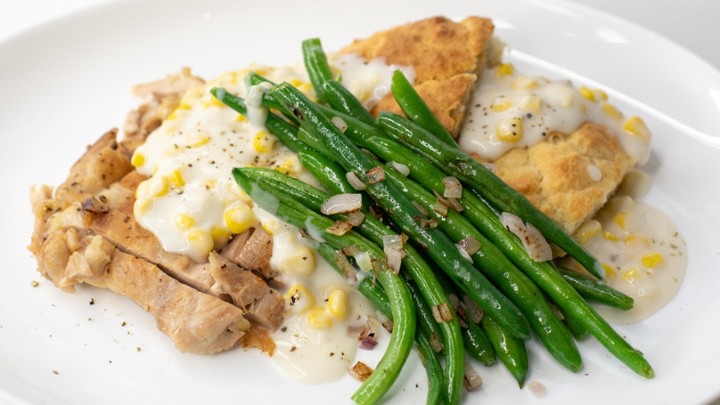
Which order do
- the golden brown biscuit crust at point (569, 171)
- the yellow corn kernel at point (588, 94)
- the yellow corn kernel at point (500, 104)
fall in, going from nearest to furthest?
the golden brown biscuit crust at point (569, 171) < the yellow corn kernel at point (500, 104) < the yellow corn kernel at point (588, 94)

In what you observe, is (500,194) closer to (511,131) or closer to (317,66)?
(511,131)

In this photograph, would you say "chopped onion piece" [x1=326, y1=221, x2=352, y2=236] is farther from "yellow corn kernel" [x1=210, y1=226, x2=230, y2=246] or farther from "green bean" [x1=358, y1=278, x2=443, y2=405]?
"yellow corn kernel" [x1=210, y1=226, x2=230, y2=246]

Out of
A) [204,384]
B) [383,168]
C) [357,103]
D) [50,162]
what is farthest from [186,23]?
[204,384]

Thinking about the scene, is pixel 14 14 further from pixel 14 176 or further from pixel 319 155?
pixel 319 155

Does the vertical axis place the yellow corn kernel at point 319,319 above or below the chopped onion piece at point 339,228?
below

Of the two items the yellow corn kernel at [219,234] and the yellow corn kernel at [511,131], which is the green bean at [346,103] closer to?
the yellow corn kernel at [511,131]

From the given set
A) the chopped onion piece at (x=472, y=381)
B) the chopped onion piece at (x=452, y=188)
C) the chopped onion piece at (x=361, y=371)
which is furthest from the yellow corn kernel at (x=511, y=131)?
the chopped onion piece at (x=361, y=371)
